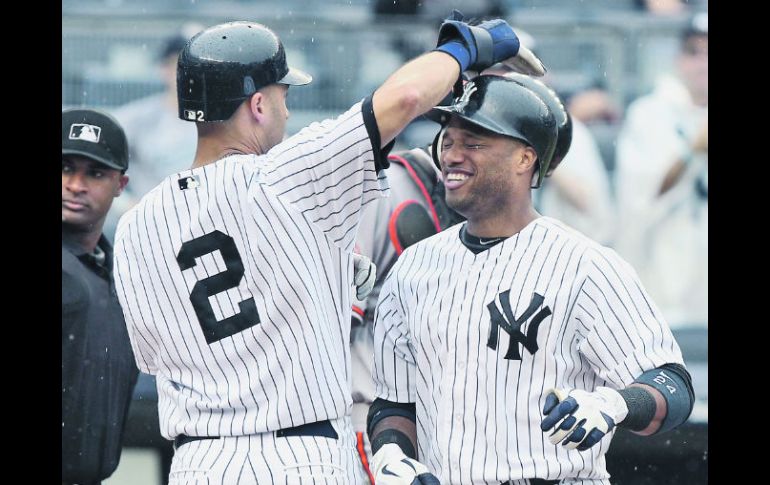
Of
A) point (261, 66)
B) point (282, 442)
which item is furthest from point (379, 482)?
point (261, 66)

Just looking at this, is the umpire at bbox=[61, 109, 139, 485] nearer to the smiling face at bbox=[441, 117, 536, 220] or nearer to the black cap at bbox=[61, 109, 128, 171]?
the black cap at bbox=[61, 109, 128, 171]

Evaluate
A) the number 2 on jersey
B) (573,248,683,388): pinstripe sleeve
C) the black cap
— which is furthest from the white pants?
the black cap

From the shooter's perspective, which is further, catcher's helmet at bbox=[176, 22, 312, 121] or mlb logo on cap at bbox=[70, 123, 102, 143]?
mlb logo on cap at bbox=[70, 123, 102, 143]

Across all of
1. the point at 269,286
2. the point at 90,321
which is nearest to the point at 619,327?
the point at 269,286

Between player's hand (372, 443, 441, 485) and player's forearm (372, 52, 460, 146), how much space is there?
32.5 inches

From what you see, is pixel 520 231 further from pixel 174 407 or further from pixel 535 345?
pixel 174 407

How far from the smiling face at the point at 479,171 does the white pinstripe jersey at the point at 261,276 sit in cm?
30

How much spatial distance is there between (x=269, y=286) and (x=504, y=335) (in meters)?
0.63

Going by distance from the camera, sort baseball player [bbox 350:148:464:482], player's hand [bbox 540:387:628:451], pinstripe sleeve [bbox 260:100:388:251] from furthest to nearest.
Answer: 1. baseball player [bbox 350:148:464:482]
2. pinstripe sleeve [bbox 260:100:388:251]
3. player's hand [bbox 540:387:628:451]

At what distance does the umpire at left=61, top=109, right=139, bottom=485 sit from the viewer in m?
4.49

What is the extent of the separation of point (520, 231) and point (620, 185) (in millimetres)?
3836

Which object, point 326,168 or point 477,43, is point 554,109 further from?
point 326,168

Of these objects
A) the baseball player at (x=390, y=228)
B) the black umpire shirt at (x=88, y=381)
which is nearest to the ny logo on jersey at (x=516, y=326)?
the baseball player at (x=390, y=228)
